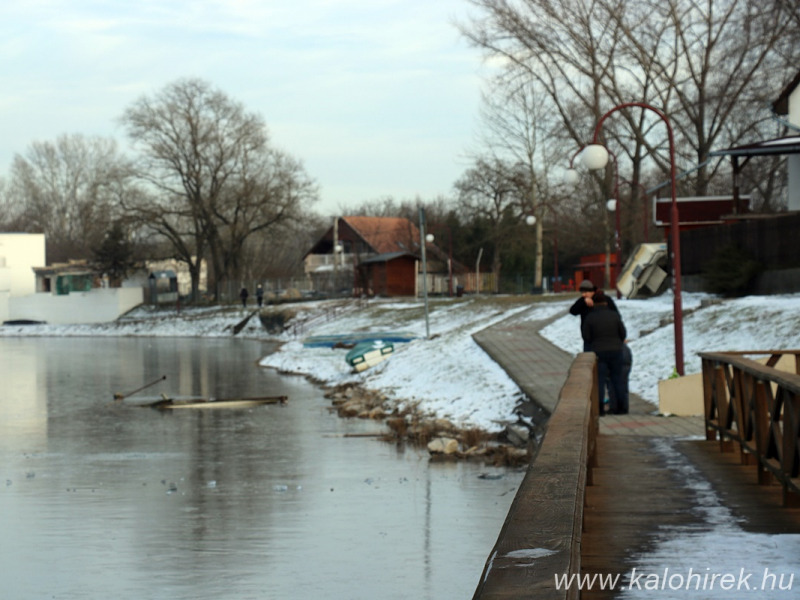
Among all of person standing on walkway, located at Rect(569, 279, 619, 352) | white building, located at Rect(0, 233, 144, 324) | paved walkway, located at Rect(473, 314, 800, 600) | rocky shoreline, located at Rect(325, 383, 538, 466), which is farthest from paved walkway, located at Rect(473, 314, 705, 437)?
white building, located at Rect(0, 233, 144, 324)

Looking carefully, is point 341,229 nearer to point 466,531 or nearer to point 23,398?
point 23,398

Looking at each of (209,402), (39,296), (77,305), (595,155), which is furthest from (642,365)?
(39,296)

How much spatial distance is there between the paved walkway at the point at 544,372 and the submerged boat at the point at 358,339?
4607mm

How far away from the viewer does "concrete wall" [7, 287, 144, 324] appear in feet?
279

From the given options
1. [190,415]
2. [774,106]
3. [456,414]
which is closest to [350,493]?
[456,414]

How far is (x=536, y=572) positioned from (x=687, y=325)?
2097 cm

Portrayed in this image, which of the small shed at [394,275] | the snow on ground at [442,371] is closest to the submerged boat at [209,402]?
the snow on ground at [442,371]

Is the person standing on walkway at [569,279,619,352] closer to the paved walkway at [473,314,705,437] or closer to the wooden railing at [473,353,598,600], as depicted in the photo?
the paved walkway at [473,314,705,437]

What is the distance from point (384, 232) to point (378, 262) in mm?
24550

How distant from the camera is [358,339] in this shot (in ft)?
140

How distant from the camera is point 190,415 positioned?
945 inches

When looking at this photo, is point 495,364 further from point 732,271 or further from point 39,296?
point 39,296

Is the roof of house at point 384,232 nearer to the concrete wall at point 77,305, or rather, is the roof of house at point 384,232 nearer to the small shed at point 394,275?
the small shed at point 394,275

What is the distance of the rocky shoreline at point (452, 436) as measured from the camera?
646 inches
